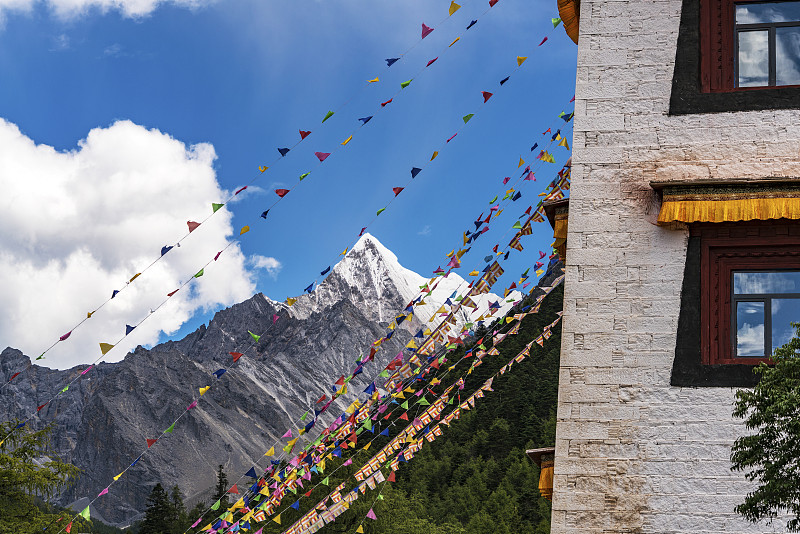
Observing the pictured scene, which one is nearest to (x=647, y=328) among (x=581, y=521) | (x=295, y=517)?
(x=581, y=521)

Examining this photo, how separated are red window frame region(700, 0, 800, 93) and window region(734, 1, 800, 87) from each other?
0.07 meters

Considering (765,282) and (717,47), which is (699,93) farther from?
(765,282)

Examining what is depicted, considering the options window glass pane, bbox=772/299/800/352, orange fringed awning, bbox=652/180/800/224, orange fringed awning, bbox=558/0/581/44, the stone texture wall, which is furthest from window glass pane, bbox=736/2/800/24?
window glass pane, bbox=772/299/800/352

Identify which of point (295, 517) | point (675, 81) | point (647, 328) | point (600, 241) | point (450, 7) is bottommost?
point (295, 517)

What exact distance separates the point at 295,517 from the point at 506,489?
81.6ft

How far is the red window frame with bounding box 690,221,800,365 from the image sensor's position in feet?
29.0

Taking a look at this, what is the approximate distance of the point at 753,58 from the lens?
9586mm

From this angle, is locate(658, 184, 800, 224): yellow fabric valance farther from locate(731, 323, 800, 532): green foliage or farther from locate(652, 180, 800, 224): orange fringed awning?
locate(731, 323, 800, 532): green foliage

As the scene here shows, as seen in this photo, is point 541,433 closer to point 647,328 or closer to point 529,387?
point 529,387

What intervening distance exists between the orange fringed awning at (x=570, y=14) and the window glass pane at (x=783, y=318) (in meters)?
3.72

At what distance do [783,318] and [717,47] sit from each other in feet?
9.07

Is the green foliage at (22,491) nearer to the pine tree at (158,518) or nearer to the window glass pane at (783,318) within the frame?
the window glass pane at (783,318)

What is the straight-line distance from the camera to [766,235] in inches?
358

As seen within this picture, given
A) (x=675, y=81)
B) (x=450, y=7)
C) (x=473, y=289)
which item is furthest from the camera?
(x=473, y=289)
